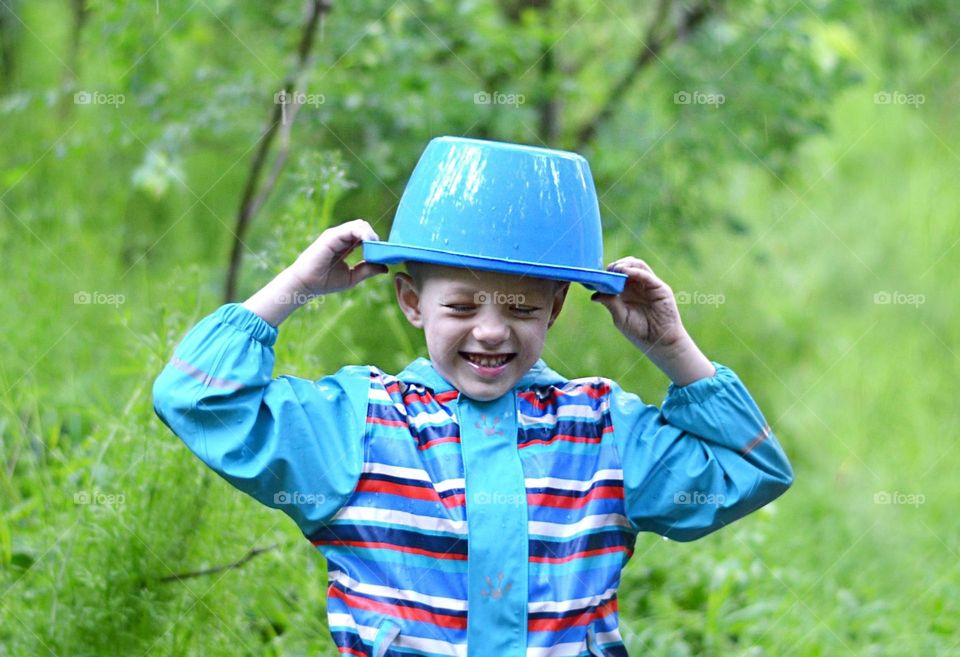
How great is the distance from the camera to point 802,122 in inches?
183

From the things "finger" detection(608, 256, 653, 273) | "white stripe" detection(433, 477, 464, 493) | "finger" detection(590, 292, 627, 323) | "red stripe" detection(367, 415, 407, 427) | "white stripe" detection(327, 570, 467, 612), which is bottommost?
"white stripe" detection(327, 570, 467, 612)

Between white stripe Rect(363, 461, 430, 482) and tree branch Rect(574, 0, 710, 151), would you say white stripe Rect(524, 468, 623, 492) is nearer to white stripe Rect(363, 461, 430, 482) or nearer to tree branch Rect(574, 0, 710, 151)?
white stripe Rect(363, 461, 430, 482)

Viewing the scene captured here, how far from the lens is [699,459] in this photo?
7.53 ft

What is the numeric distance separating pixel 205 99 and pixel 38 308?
2.95 ft

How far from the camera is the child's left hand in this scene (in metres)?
2.31

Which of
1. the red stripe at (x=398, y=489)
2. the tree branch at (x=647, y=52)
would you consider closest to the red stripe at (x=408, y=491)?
the red stripe at (x=398, y=489)

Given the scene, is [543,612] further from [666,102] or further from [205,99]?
[666,102]

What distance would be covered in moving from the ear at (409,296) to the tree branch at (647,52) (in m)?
2.80

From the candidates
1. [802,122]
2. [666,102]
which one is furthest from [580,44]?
[802,122]

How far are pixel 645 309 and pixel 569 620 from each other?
0.60 metres

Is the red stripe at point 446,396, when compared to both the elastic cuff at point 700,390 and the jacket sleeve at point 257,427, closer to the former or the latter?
the jacket sleeve at point 257,427

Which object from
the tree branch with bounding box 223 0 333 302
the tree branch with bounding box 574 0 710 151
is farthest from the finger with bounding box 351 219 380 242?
the tree branch with bounding box 574 0 710 151

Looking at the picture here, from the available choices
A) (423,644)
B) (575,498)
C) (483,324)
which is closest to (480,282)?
(483,324)

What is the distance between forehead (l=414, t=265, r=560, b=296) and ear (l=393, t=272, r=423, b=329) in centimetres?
11
